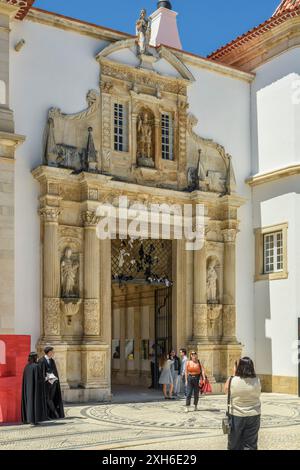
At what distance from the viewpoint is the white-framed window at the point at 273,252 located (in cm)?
1988

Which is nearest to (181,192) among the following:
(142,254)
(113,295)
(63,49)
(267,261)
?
(142,254)

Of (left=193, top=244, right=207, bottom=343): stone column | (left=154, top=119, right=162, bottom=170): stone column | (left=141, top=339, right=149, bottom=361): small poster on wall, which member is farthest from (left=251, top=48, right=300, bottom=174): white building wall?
(left=141, top=339, right=149, bottom=361): small poster on wall

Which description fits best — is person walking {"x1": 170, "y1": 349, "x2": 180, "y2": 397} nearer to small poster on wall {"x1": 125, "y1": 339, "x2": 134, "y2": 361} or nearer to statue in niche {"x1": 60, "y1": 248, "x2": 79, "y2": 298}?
statue in niche {"x1": 60, "y1": 248, "x2": 79, "y2": 298}

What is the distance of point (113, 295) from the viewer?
24625 mm

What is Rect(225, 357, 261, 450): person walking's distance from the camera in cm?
807

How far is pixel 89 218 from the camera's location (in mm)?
17375

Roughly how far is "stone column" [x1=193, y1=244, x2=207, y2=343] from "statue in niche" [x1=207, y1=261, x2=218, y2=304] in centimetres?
28

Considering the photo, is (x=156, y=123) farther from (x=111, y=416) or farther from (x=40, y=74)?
(x=111, y=416)

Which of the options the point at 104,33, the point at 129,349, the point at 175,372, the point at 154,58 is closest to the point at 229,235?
the point at 175,372

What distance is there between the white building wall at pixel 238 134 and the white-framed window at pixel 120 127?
2.31 metres

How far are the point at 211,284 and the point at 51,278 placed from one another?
195 inches

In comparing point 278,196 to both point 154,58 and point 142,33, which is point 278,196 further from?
point 142,33

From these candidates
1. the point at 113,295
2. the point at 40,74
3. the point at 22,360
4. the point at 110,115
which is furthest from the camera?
the point at 113,295

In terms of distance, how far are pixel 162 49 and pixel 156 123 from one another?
205 cm
